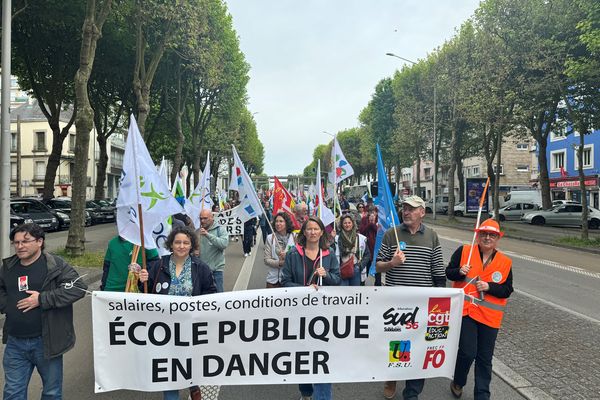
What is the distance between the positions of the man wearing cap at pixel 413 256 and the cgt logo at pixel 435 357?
1.63 feet

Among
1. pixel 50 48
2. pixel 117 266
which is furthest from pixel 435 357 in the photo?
pixel 50 48

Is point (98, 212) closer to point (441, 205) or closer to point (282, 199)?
point (282, 199)

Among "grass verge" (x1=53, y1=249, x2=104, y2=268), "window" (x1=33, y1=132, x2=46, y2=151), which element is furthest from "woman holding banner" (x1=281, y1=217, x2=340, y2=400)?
"window" (x1=33, y1=132, x2=46, y2=151)

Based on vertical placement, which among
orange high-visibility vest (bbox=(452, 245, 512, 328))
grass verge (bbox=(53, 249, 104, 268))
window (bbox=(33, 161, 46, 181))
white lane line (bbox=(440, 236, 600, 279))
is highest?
window (bbox=(33, 161, 46, 181))

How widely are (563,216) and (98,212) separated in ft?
95.6

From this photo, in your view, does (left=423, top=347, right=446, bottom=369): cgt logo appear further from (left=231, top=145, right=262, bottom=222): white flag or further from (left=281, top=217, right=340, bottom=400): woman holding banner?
(left=231, top=145, right=262, bottom=222): white flag

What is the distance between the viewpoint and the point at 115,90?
2938cm

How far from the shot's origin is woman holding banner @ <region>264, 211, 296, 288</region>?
6535 millimetres

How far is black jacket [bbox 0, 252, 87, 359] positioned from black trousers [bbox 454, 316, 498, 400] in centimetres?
313

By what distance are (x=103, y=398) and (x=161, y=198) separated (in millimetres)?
1892

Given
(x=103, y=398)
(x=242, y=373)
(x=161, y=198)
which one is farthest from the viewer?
(x=161, y=198)

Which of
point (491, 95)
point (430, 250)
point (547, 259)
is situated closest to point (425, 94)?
point (491, 95)

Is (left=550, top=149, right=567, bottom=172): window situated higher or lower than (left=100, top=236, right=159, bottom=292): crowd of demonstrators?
higher

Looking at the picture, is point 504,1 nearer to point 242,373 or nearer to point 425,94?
point 425,94
